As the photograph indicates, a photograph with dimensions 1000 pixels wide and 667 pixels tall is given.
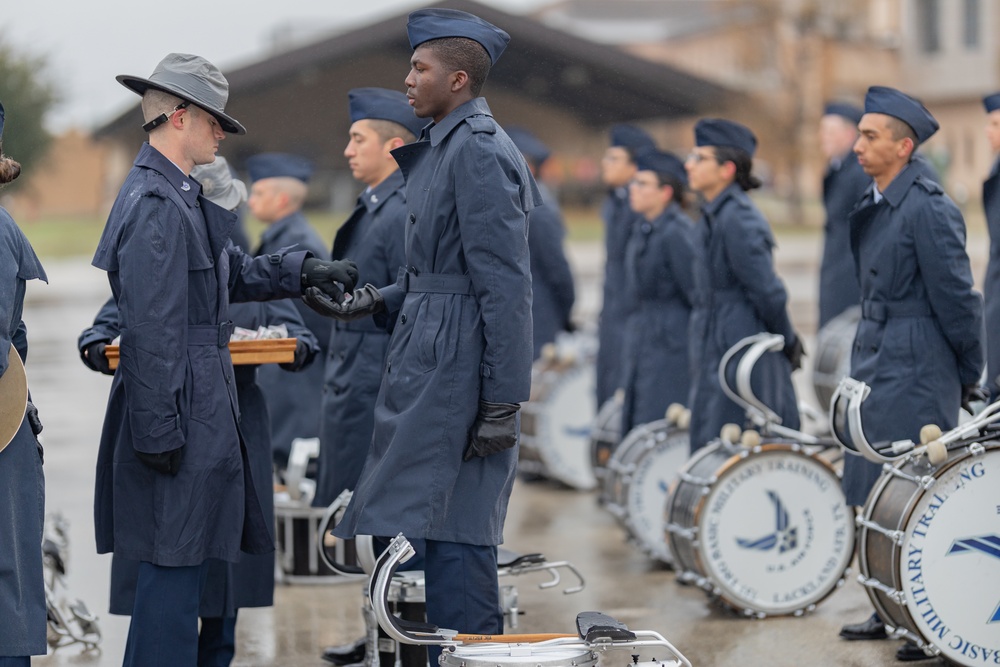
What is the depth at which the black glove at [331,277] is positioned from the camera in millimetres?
5438

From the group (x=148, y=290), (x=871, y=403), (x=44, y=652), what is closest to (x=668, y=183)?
(x=871, y=403)

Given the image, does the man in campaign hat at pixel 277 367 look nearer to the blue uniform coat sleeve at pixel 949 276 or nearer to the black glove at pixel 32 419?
the black glove at pixel 32 419

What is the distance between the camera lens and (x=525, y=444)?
34.7 feet

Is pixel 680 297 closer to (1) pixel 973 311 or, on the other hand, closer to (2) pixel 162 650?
(1) pixel 973 311

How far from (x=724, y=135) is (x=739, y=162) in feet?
0.52

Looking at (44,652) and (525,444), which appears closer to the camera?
(44,652)

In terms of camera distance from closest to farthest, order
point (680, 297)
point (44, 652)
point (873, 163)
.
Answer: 1. point (44, 652)
2. point (873, 163)
3. point (680, 297)

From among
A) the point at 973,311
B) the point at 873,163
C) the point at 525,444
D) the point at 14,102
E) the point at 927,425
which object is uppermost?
the point at 14,102

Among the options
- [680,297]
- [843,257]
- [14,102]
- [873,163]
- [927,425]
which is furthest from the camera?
[14,102]

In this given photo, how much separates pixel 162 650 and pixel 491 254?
1.71m

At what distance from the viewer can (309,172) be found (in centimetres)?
794

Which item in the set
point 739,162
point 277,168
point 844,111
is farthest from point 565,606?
point 844,111

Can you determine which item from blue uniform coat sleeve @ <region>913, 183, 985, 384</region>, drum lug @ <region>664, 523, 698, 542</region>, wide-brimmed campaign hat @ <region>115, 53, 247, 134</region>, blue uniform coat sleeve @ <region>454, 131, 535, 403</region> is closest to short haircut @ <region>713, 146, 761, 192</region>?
blue uniform coat sleeve @ <region>913, 183, 985, 384</region>

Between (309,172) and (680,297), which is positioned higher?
(309,172)
